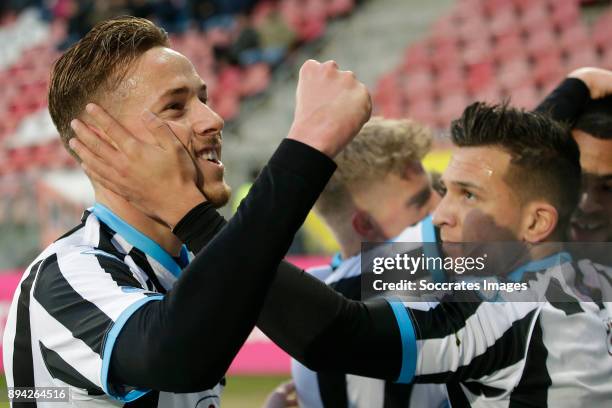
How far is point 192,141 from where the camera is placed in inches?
70.9

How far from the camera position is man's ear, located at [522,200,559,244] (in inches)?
77.3

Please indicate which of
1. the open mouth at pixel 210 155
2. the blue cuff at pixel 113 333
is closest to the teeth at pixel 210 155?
the open mouth at pixel 210 155

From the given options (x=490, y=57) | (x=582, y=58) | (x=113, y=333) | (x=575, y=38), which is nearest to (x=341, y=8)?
(x=490, y=57)

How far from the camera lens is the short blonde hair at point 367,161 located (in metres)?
2.76

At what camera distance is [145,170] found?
4.76ft

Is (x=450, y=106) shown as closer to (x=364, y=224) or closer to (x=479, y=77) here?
(x=479, y=77)

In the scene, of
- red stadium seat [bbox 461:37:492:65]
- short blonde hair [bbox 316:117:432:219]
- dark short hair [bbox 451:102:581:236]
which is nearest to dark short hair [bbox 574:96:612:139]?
dark short hair [bbox 451:102:581:236]

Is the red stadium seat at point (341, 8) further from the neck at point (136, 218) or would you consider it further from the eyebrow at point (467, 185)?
the neck at point (136, 218)

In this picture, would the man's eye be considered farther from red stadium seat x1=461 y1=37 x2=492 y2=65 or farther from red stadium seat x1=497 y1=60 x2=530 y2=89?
red stadium seat x1=461 y1=37 x2=492 y2=65

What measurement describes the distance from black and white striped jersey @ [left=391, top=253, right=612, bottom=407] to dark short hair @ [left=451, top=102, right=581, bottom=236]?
376 mm

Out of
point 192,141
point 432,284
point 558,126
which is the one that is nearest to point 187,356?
point 192,141

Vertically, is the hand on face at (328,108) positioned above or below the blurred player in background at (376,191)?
below

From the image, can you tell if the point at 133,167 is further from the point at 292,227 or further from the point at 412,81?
the point at 412,81

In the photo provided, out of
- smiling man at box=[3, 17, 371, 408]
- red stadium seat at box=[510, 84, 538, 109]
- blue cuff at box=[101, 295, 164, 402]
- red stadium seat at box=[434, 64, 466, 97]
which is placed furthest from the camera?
red stadium seat at box=[434, 64, 466, 97]
